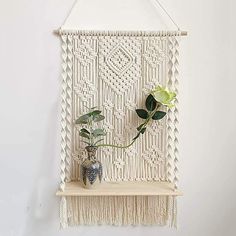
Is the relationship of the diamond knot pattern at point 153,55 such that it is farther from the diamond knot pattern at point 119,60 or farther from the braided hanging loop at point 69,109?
the braided hanging loop at point 69,109

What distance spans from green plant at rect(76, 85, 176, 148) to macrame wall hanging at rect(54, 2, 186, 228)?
0.06m

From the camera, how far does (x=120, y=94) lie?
3.70ft

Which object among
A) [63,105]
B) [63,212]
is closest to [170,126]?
[63,105]

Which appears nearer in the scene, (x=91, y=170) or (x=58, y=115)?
(x=91, y=170)

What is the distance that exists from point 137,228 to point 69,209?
0.94 ft

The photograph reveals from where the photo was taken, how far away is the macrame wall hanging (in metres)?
1.12

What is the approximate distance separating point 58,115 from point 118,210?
0.45 m

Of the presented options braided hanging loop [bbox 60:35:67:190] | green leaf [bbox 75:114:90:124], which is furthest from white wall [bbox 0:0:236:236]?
green leaf [bbox 75:114:90:124]

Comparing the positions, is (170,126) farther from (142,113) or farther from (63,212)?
(63,212)

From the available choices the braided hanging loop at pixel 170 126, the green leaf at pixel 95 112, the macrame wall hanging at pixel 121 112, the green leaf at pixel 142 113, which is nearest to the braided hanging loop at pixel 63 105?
the macrame wall hanging at pixel 121 112

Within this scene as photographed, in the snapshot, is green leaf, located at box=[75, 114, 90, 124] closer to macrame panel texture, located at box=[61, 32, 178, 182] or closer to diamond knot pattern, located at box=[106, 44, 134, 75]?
macrame panel texture, located at box=[61, 32, 178, 182]

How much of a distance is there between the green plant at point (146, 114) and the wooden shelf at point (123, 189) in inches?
5.9
